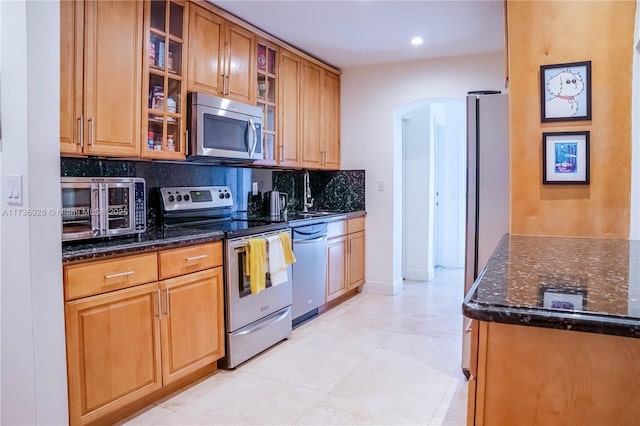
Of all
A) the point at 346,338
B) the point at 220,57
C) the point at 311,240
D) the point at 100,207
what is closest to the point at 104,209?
the point at 100,207

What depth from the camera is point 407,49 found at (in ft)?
13.4

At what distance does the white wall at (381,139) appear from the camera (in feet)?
14.8

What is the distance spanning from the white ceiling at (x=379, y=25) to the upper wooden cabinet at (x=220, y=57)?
0.41 ft

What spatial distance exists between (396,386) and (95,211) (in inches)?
74.1

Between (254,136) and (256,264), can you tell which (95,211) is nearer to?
(256,264)

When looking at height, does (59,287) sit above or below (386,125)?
below

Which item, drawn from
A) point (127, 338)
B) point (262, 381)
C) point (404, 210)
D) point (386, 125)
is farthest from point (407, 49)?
point (127, 338)

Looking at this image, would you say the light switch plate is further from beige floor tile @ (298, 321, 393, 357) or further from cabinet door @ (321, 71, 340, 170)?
cabinet door @ (321, 71, 340, 170)

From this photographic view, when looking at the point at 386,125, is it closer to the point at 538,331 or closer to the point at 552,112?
the point at 552,112

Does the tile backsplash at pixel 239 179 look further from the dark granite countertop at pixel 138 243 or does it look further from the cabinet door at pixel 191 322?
the cabinet door at pixel 191 322

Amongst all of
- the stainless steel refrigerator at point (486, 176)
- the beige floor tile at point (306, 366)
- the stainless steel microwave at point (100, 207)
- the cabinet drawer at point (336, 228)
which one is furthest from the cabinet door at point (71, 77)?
the cabinet drawer at point (336, 228)

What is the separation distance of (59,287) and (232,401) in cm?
109

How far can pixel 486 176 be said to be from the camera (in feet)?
8.93

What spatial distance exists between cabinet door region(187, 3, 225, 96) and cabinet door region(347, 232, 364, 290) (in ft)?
6.89
